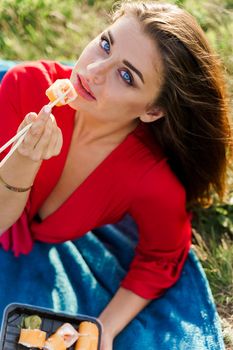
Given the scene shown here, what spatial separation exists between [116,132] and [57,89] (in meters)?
Answer: 0.59

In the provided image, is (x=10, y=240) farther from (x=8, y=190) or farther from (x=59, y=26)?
(x=59, y=26)

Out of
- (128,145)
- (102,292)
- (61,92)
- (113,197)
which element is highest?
(61,92)

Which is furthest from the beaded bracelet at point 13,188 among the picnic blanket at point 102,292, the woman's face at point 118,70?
the picnic blanket at point 102,292

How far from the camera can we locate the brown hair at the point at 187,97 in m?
2.13

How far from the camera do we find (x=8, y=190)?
2.14 m

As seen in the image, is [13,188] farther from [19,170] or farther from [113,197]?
[113,197]

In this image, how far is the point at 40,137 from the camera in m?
1.87

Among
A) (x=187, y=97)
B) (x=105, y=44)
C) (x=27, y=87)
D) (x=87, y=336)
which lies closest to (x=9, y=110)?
(x=27, y=87)

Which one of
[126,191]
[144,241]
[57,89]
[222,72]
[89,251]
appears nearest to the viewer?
[57,89]

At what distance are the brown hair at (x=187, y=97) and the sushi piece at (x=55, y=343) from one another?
2.80 feet

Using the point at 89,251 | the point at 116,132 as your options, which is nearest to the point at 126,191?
the point at 116,132

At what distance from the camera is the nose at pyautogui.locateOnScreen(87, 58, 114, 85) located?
2.10 meters

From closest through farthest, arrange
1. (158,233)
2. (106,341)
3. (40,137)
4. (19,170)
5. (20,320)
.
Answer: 1. (40,137)
2. (19,170)
3. (20,320)
4. (106,341)
5. (158,233)

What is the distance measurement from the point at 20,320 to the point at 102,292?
20.2 inches
